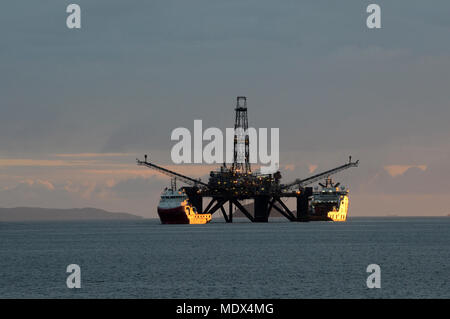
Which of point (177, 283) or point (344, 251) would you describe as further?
point (344, 251)

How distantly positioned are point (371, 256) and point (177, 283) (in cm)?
4142

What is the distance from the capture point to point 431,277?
76625mm
